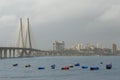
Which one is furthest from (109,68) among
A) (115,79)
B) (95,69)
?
(115,79)

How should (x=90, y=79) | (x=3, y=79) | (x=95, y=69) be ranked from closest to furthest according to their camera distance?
1. (x=90, y=79)
2. (x=3, y=79)
3. (x=95, y=69)

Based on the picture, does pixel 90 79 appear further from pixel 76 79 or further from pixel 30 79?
pixel 30 79

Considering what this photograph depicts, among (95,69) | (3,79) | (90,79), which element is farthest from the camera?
(95,69)

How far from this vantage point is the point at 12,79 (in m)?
79.2

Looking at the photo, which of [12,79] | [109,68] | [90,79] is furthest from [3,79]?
[109,68]

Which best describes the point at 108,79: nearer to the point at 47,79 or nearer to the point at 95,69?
the point at 47,79

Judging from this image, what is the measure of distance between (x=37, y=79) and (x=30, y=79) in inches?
55.7

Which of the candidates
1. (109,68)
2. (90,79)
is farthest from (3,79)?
(109,68)

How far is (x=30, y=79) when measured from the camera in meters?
77.8

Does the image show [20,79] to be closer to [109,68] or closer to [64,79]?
[64,79]

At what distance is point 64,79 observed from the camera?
7525cm

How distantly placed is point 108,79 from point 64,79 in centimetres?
812

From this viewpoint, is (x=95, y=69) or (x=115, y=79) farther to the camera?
(x=95, y=69)

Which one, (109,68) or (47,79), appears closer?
(47,79)
